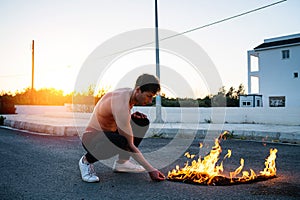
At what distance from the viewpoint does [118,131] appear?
4.26 m

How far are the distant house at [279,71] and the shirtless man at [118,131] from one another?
21532 millimetres

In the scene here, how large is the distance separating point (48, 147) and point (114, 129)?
3.43 meters

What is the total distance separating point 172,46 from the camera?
57.0ft

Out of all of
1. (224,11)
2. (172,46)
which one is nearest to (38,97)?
(172,46)

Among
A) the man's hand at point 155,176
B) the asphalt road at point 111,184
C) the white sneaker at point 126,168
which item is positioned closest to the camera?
the asphalt road at point 111,184

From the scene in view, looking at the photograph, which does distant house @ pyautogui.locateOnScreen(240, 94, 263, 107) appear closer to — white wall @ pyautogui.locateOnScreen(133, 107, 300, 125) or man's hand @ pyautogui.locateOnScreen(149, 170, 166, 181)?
white wall @ pyautogui.locateOnScreen(133, 107, 300, 125)

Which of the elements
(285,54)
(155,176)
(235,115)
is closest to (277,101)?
(285,54)

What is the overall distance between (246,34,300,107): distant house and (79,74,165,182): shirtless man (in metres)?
Result: 21.5

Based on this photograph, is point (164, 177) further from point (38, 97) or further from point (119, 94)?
point (38, 97)

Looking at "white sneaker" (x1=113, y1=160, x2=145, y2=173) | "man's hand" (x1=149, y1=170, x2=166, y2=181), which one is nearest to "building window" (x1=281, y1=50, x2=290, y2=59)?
"white sneaker" (x1=113, y1=160, x2=145, y2=173)

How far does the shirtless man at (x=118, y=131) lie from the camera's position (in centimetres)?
392

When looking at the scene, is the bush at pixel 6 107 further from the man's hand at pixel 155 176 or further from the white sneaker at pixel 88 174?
the man's hand at pixel 155 176

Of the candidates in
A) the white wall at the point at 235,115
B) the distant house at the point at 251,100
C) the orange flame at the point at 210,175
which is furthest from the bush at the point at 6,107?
the orange flame at the point at 210,175

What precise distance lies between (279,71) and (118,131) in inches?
902
